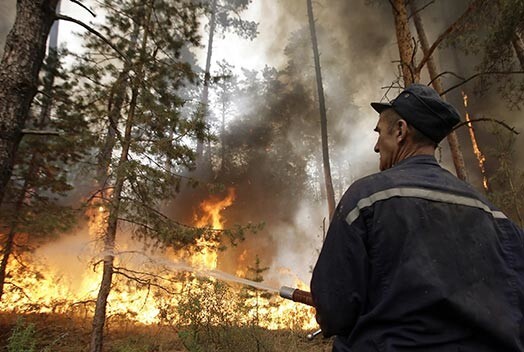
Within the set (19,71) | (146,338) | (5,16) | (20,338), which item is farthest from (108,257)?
(5,16)

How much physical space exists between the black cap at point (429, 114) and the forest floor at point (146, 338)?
5097mm

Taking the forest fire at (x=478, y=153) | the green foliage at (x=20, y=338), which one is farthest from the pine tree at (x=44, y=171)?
the forest fire at (x=478, y=153)

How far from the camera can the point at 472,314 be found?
1197mm

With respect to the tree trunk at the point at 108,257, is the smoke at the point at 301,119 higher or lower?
higher

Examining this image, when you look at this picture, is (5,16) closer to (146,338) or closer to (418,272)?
(146,338)

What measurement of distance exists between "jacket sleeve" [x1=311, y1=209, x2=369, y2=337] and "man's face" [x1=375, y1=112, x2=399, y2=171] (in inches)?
23.1

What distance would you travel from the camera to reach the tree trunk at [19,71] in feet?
11.3

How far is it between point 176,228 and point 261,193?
1557 centimetres

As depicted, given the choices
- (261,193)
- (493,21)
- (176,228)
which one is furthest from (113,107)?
(261,193)

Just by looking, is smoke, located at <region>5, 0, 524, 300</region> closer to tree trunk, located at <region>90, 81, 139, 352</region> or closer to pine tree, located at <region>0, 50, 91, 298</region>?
pine tree, located at <region>0, 50, 91, 298</region>

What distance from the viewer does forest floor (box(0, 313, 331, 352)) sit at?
6.01 metres

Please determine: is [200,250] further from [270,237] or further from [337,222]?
[270,237]

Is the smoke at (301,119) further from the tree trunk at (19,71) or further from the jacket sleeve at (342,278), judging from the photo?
the jacket sleeve at (342,278)

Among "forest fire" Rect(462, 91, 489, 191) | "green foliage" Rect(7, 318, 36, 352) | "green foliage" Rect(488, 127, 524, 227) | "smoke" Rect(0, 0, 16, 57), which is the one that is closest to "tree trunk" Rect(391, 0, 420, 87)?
"green foliage" Rect(488, 127, 524, 227)
